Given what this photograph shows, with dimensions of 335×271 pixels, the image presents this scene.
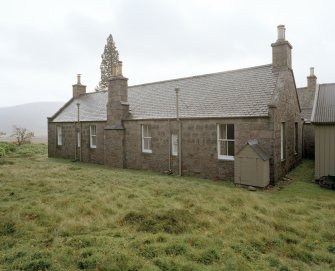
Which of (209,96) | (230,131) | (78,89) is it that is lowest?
(230,131)

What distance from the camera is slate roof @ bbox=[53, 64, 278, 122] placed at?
14.9 metres

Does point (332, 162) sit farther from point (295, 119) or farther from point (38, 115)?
point (38, 115)

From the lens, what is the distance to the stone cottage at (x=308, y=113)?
23.2 meters

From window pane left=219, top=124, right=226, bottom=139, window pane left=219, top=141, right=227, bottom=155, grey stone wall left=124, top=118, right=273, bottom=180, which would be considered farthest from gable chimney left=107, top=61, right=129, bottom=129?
window pane left=219, top=141, right=227, bottom=155

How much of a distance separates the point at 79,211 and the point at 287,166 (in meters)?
12.7

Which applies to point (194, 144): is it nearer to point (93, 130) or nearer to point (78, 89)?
point (93, 130)

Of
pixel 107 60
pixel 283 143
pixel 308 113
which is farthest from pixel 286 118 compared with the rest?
pixel 107 60

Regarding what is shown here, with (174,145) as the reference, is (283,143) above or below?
above

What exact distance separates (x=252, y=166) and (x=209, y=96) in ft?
20.1

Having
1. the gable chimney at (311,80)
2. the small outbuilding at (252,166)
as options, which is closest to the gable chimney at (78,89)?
the small outbuilding at (252,166)

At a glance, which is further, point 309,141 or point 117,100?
point 309,141

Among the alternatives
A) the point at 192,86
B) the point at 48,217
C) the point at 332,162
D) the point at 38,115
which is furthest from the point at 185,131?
the point at 38,115

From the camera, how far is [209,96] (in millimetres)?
17297

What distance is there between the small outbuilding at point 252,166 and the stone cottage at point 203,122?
0.67m
